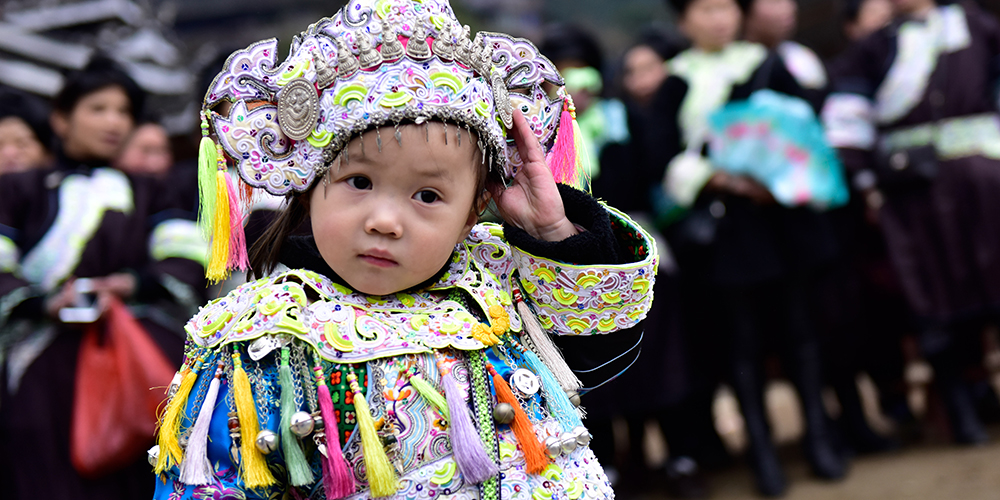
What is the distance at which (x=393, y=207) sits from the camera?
1405 mm

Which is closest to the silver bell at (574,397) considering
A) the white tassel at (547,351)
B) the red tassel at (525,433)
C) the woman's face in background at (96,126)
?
the white tassel at (547,351)

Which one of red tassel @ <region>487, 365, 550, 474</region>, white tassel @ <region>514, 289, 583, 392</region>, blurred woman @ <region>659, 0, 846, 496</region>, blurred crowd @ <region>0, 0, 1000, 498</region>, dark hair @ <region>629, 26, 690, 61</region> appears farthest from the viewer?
dark hair @ <region>629, 26, 690, 61</region>

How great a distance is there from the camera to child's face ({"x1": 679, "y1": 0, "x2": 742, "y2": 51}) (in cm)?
432

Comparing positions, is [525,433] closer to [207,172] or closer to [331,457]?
[331,457]

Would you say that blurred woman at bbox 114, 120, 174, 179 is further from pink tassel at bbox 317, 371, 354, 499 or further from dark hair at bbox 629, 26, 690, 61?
pink tassel at bbox 317, 371, 354, 499

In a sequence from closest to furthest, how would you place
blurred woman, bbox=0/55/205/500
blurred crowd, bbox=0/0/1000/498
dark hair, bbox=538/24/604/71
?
blurred woman, bbox=0/55/205/500
blurred crowd, bbox=0/0/1000/498
dark hair, bbox=538/24/604/71

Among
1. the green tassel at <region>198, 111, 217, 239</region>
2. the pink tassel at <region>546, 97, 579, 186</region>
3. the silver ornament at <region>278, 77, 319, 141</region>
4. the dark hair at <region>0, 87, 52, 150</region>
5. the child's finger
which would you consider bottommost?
the pink tassel at <region>546, 97, 579, 186</region>

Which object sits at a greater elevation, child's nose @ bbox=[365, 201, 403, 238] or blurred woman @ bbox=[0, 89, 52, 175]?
blurred woman @ bbox=[0, 89, 52, 175]

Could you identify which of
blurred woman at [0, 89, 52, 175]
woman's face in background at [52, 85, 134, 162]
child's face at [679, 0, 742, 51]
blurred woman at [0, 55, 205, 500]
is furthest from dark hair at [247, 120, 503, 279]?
blurred woman at [0, 89, 52, 175]

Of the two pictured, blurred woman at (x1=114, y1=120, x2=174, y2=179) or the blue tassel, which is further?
blurred woman at (x1=114, y1=120, x2=174, y2=179)

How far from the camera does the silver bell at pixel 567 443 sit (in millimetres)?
1495

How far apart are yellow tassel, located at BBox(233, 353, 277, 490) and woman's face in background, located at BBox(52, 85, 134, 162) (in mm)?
2822

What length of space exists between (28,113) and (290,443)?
3787 millimetres

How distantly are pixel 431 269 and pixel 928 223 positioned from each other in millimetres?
3688
